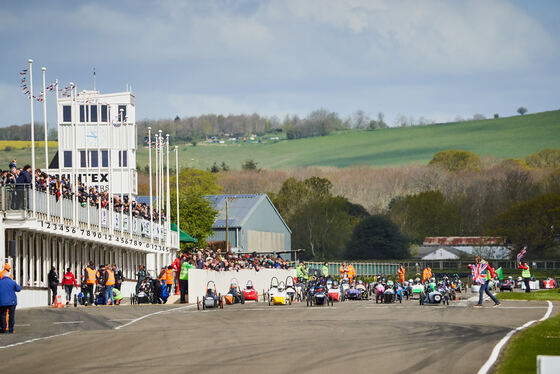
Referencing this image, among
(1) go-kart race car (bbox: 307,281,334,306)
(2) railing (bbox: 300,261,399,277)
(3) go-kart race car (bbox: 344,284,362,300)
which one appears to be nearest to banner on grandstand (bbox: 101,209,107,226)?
(3) go-kart race car (bbox: 344,284,362,300)

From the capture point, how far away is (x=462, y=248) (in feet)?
427

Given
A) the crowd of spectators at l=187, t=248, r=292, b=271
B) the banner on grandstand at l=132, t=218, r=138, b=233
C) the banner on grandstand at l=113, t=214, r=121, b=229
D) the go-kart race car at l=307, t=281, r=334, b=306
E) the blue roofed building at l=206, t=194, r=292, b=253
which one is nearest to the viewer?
the go-kart race car at l=307, t=281, r=334, b=306

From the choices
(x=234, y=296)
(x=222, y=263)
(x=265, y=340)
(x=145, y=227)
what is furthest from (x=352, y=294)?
(x=265, y=340)

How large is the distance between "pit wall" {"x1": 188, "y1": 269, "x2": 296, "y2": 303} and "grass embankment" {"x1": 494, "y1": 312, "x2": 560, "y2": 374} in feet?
68.3

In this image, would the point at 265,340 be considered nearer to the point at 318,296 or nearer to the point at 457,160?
the point at 318,296

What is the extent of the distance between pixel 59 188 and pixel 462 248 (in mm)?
93065

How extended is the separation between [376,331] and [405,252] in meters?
97.7

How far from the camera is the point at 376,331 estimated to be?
2380cm

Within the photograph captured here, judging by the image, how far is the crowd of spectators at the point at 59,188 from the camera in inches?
1563

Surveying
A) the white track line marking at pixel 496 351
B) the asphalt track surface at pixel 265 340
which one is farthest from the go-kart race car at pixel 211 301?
the white track line marking at pixel 496 351

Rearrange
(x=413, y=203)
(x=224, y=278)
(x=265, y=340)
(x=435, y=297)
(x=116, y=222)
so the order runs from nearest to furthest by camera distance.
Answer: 1. (x=265, y=340)
2. (x=435, y=297)
3. (x=224, y=278)
4. (x=116, y=222)
5. (x=413, y=203)

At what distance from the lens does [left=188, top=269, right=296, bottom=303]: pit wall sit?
141ft

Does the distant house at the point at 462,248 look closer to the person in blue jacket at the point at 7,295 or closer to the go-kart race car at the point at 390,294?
the go-kart race car at the point at 390,294

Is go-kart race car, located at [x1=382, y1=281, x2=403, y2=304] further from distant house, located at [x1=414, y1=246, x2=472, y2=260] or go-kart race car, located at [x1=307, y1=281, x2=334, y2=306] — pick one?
distant house, located at [x1=414, y1=246, x2=472, y2=260]
